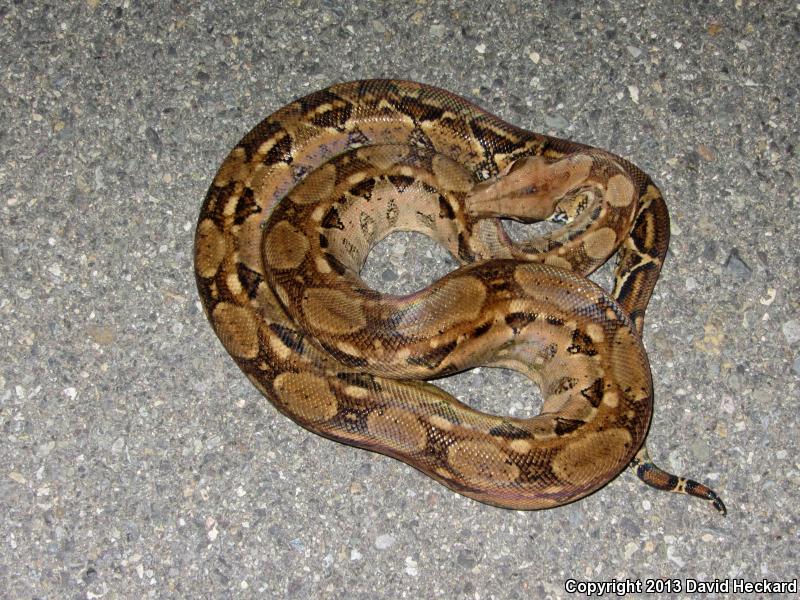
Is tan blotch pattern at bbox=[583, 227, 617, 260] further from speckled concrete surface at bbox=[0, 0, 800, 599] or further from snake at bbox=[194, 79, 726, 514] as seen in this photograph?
speckled concrete surface at bbox=[0, 0, 800, 599]

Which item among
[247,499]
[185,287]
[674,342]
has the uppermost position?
[185,287]

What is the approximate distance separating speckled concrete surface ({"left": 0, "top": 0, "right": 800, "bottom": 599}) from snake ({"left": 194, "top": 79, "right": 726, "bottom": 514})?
33 cm

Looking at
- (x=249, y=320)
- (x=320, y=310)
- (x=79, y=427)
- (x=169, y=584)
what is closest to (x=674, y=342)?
(x=320, y=310)

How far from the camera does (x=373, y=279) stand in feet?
13.0

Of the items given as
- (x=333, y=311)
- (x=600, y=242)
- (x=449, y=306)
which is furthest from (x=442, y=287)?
(x=600, y=242)

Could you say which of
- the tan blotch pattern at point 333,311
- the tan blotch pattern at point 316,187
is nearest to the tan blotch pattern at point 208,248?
the tan blotch pattern at point 316,187

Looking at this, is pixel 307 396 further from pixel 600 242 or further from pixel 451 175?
pixel 600 242

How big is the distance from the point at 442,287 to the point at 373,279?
664 millimetres

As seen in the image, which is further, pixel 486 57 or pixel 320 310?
pixel 486 57

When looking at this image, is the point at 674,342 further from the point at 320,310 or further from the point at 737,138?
the point at 320,310

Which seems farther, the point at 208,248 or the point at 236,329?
the point at 208,248

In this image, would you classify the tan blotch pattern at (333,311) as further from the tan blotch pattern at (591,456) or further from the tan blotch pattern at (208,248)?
the tan blotch pattern at (591,456)

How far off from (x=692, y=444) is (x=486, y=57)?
7.57 feet

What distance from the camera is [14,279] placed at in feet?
13.2
